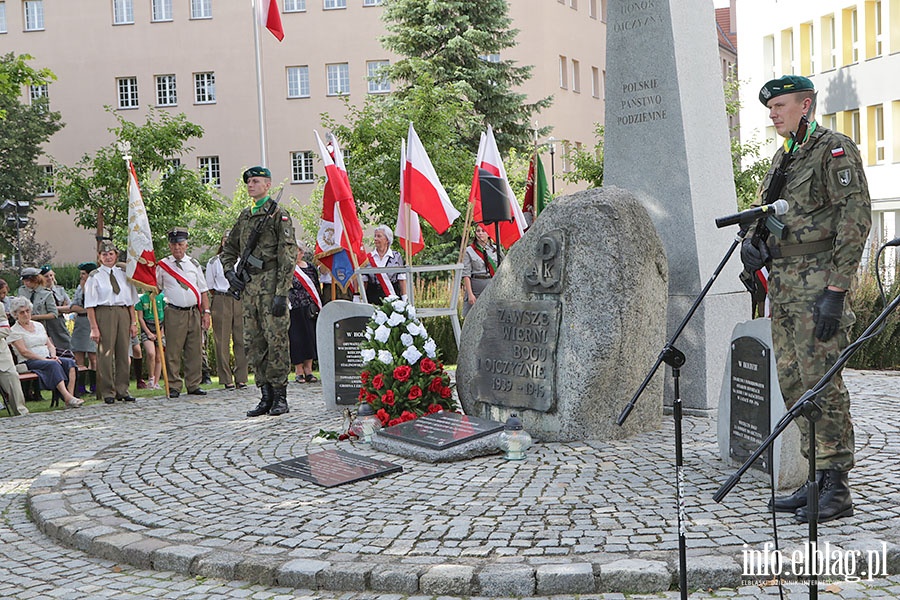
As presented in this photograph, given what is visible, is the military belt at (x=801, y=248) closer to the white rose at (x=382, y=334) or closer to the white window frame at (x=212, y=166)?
the white rose at (x=382, y=334)

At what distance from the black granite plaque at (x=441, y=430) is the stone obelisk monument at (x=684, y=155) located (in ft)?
6.89

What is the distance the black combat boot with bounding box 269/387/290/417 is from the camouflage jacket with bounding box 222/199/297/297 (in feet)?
3.30

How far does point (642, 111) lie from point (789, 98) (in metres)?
3.74

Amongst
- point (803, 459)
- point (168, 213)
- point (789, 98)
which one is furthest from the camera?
point (168, 213)

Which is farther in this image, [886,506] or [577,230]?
[577,230]

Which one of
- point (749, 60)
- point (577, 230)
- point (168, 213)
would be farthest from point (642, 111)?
point (749, 60)

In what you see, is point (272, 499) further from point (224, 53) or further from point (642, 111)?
point (224, 53)

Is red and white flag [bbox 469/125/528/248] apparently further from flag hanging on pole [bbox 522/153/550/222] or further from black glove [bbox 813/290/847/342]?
black glove [bbox 813/290/847/342]

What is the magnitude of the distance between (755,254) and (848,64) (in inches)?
1295

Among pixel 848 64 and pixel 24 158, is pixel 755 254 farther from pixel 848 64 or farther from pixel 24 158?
pixel 24 158

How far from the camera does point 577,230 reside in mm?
7734

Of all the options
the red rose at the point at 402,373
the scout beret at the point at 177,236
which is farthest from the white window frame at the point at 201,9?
the red rose at the point at 402,373

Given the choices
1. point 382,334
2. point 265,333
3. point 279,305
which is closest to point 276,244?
point 279,305

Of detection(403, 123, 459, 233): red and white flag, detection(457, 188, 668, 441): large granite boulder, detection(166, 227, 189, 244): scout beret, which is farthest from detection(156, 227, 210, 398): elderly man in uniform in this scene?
detection(457, 188, 668, 441): large granite boulder
